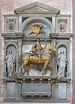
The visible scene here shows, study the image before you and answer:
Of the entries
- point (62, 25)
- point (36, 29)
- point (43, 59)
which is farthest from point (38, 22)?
point (43, 59)

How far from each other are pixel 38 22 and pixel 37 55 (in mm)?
1092

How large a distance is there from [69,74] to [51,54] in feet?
2.55

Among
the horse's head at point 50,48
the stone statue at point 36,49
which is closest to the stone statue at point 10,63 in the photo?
the stone statue at point 36,49

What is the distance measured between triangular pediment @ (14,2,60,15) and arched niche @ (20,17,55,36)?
209 mm

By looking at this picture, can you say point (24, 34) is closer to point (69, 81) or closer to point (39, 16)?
point (39, 16)

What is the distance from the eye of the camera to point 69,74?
14.6 metres

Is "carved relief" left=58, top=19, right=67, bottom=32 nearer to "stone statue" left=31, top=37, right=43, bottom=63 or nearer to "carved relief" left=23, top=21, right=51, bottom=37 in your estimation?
"carved relief" left=23, top=21, right=51, bottom=37

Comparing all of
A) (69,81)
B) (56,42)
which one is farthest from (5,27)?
(69,81)

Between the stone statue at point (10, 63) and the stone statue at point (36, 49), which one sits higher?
the stone statue at point (36, 49)

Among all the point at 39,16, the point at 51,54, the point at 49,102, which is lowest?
the point at 49,102

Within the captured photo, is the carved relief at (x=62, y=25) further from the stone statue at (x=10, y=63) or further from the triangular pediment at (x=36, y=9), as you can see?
the stone statue at (x=10, y=63)

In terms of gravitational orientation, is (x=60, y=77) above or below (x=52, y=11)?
below

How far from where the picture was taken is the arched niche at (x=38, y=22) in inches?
582

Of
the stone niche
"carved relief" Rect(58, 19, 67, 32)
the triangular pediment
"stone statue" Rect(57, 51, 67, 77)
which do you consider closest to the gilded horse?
the stone niche
